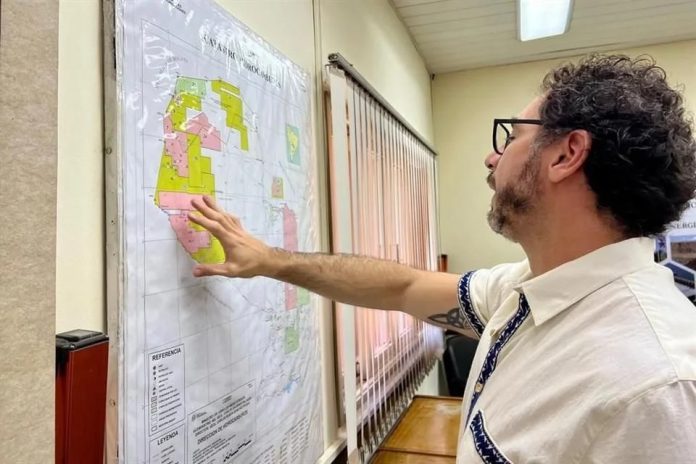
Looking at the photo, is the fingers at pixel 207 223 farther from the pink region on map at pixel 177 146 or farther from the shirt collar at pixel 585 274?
the shirt collar at pixel 585 274

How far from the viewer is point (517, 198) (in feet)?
3.05

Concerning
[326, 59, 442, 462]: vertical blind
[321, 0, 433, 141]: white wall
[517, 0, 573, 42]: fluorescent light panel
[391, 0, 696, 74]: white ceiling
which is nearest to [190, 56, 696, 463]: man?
[326, 59, 442, 462]: vertical blind

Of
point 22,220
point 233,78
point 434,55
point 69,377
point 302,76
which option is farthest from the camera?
point 434,55

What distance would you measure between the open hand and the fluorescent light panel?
211 centimetres

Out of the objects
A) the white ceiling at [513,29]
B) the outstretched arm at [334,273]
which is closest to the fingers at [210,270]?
the outstretched arm at [334,273]

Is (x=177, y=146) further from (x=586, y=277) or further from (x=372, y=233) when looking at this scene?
(x=372, y=233)

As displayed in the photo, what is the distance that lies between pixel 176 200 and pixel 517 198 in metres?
0.64

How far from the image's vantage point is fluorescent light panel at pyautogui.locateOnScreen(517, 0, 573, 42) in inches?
94.2

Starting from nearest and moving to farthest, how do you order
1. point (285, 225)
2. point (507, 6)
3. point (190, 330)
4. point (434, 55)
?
point (190, 330), point (285, 225), point (507, 6), point (434, 55)

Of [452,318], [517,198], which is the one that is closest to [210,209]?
[517,198]

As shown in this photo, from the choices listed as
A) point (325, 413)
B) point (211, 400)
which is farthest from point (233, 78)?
point (325, 413)

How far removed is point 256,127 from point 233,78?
119 millimetres

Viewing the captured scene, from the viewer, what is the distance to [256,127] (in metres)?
1.06

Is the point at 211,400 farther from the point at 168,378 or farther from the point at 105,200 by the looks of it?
the point at 105,200
